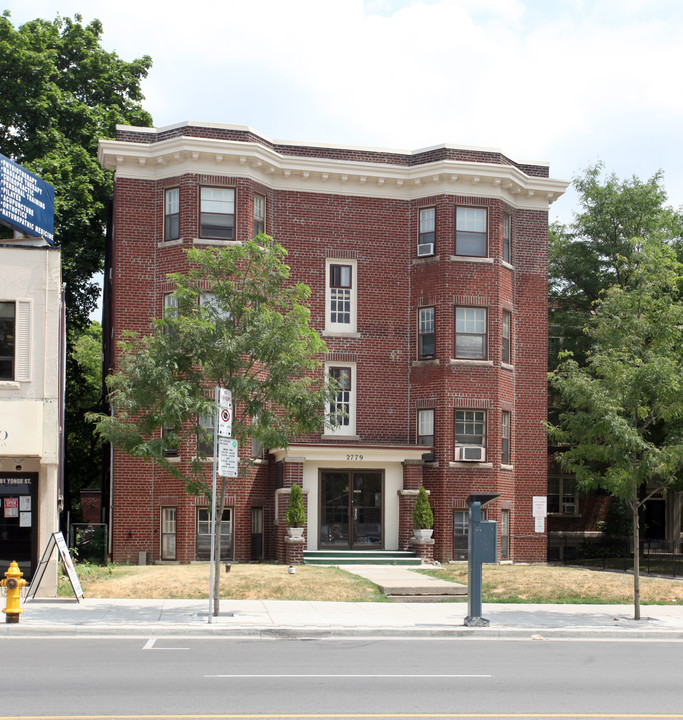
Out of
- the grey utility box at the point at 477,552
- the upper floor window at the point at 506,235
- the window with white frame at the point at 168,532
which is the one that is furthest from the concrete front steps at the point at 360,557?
Result: the grey utility box at the point at 477,552

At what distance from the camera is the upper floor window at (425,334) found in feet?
106

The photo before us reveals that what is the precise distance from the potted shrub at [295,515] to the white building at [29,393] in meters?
9.40

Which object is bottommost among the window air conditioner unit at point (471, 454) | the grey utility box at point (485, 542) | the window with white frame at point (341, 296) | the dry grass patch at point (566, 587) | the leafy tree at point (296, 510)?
the dry grass patch at point (566, 587)

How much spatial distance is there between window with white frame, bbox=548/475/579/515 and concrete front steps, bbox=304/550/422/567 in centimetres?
1318

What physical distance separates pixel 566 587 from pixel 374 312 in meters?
12.4

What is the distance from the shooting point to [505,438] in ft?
107

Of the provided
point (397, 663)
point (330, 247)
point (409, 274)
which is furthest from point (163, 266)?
point (397, 663)

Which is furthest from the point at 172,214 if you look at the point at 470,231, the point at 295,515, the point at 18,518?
the point at 18,518

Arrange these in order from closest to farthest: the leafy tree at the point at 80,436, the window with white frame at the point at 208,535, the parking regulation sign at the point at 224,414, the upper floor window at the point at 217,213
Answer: the parking regulation sign at the point at 224,414
the window with white frame at the point at 208,535
the upper floor window at the point at 217,213
the leafy tree at the point at 80,436

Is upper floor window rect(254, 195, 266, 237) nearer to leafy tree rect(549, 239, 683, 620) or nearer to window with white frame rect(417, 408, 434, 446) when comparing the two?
window with white frame rect(417, 408, 434, 446)

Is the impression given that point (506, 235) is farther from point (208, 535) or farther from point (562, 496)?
point (208, 535)

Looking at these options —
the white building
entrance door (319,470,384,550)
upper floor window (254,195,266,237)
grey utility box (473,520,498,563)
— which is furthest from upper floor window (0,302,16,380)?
entrance door (319,470,384,550)

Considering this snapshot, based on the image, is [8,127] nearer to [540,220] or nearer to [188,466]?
[188,466]

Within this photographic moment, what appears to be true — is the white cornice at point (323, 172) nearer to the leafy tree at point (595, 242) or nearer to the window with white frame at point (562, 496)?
the leafy tree at point (595, 242)
